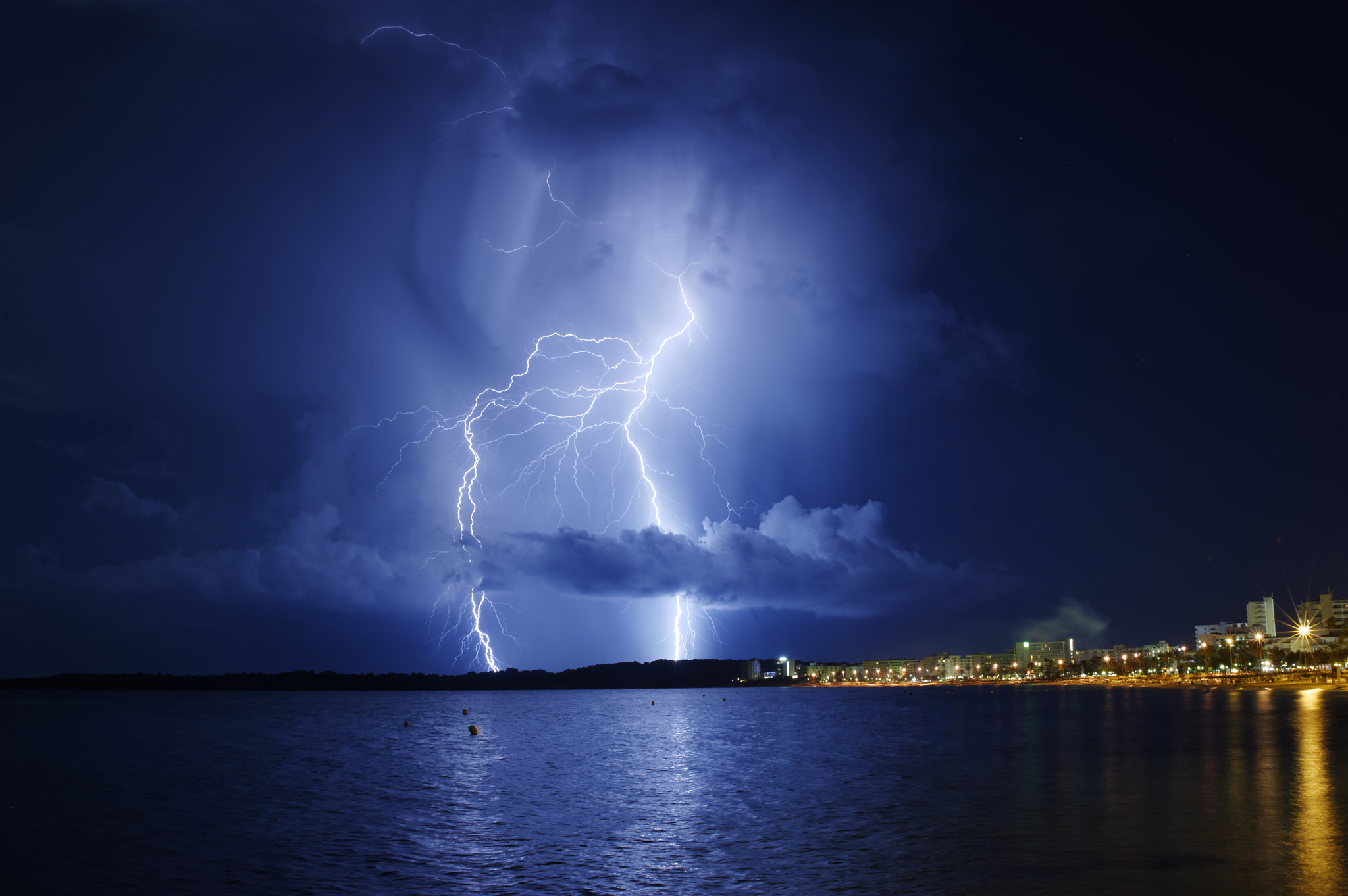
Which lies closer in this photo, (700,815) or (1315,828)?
(1315,828)

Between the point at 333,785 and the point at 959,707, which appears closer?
the point at 333,785

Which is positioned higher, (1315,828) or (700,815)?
(1315,828)

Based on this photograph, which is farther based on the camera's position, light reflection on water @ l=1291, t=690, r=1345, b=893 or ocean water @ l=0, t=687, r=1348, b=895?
ocean water @ l=0, t=687, r=1348, b=895

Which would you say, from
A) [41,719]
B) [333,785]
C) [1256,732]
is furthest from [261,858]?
[41,719]

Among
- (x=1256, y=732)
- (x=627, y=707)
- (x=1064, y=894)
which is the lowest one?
(x=627, y=707)

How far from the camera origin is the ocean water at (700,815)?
20.3 m

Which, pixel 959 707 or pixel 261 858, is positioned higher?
pixel 261 858

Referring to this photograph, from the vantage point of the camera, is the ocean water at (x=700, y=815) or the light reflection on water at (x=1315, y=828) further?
the ocean water at (x=700, y=815)

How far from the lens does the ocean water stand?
20.3 m

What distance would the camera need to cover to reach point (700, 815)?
94.5 ft

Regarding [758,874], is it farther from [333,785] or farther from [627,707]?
[627,707]

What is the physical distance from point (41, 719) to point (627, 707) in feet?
256

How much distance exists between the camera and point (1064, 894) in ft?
58.4

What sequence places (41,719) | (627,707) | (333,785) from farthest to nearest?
(627,707), (41,719), (333,785)
